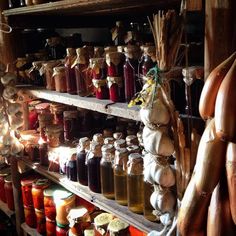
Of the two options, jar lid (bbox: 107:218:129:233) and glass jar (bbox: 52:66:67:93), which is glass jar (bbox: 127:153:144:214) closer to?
jar lid (bbox: 107:218:129:233)

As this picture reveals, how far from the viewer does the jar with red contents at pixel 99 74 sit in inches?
42.1

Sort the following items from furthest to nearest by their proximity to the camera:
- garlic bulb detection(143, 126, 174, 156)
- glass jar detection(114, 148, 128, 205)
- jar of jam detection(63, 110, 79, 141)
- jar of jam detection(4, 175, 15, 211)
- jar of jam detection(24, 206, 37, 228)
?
1. jar of jam detection(4, 175, 15, 211)
2. jar of jam detection(24, 206, 37, 228)
3. jar of jam detection(63, 110, 79, 141)
4. glass jar detection(114, 148, 128, 205)
5. garlic bulb detection(143, 126, 174, 156)

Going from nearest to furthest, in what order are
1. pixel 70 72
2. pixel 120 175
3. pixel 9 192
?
pixel 120 175 < pixel 70 72 < pixel 9 192

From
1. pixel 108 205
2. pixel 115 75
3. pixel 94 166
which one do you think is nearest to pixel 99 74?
pixel 115 75

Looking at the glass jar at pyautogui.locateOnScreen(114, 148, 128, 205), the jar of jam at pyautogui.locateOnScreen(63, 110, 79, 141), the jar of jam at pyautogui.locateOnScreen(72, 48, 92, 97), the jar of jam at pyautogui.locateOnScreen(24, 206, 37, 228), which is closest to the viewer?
the glass jar at pyautogui.locateOnScreen(114, 148, 128, 205)

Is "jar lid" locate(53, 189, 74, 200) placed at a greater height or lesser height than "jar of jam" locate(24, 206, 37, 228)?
greater

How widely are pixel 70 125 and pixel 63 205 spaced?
0.34m

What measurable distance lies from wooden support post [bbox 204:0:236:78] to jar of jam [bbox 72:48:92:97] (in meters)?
0.53

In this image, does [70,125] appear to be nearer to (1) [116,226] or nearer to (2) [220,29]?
(1) [116,226]

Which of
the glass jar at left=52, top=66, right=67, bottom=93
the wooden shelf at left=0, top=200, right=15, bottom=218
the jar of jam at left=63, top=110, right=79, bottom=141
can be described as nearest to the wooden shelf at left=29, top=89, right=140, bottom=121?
the glass jar at left=52, top=66, right=67, bottom=93

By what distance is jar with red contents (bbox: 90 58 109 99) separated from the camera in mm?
1068

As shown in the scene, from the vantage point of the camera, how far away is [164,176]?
32.5 inches

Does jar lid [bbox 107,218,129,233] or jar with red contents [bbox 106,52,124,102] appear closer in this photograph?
jar with red contents [bbox 106,52,124,102]

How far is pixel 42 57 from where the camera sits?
151 centimetres
